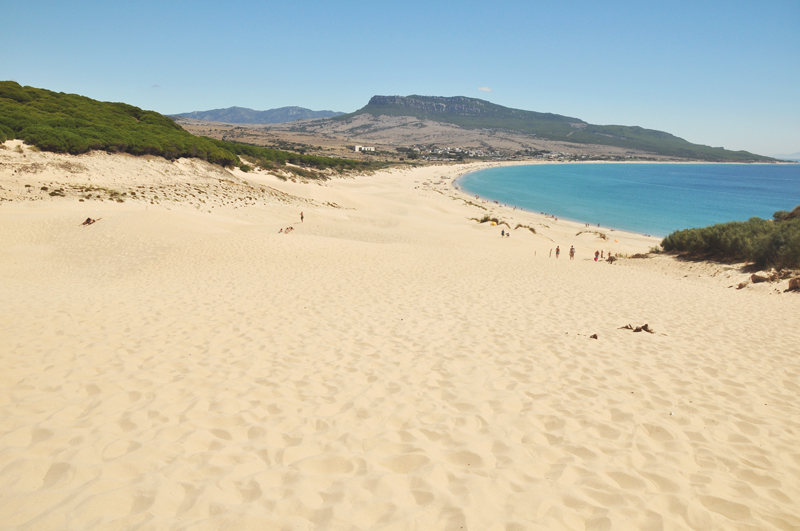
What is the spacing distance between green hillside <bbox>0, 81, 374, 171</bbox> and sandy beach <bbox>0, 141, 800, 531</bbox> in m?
18.3

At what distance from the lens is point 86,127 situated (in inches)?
1173

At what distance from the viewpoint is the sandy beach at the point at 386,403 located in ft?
10.9

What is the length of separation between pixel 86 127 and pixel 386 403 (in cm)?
3599

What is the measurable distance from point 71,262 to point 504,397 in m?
15.6

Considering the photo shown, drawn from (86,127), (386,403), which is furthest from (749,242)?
(86,127)

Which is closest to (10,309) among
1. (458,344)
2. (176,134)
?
(458,344)

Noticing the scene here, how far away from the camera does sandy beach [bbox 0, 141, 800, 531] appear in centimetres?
334

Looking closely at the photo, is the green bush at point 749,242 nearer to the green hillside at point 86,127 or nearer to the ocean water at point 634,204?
the ocean water at point 634,204

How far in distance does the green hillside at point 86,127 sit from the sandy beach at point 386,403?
60.1ft

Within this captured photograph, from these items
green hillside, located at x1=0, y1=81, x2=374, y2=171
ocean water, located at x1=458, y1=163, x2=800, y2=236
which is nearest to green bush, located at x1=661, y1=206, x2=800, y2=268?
ocean water, located at x1=458, y1=163, x2=800, y2=236

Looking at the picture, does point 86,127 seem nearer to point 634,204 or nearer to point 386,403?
point 386,403

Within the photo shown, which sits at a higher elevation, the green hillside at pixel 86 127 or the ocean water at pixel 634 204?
the green hillside at pixel 86 127

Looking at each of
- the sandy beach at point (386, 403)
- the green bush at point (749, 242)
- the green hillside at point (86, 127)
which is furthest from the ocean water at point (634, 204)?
the green hillside at point (86, 127)

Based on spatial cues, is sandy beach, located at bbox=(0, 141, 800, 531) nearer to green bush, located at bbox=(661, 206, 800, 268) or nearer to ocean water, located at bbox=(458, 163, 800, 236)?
green bush, located at bbox=(661, 206, 800, 268)
